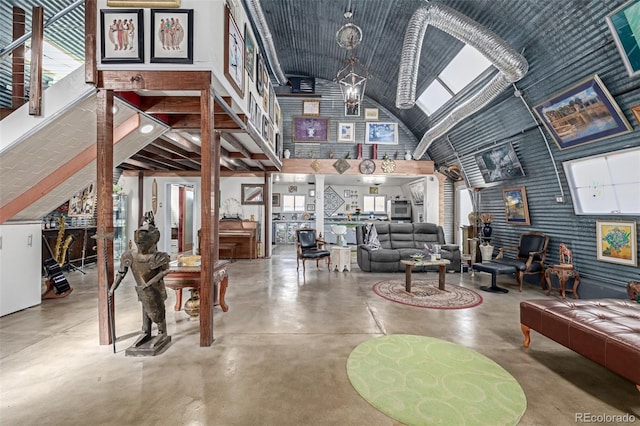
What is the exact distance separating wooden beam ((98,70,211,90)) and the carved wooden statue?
4.35 feet

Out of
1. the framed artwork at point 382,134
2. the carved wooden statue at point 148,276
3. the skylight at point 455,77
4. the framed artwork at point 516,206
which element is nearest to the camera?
the carved wooden statue at point 148,276

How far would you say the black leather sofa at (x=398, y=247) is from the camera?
582 centimetres

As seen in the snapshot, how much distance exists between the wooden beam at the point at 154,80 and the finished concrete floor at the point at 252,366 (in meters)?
2.55

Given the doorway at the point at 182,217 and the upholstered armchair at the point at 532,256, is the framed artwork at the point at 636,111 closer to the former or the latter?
the upholstered armchair at the point at 532,256

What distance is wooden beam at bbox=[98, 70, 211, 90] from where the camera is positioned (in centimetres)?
266

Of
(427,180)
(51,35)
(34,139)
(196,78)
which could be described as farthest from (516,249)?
(51,35)

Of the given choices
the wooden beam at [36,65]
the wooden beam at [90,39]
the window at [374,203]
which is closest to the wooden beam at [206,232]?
the wooden beam at [90,39]

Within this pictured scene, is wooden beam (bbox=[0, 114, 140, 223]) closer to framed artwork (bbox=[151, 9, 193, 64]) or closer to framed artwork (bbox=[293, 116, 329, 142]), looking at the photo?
framed artwork (bbox=[151, 9, 193, 64])

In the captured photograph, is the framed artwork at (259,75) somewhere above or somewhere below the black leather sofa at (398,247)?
above

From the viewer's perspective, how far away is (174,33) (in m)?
2.60

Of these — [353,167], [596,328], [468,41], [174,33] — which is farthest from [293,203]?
[596,328]

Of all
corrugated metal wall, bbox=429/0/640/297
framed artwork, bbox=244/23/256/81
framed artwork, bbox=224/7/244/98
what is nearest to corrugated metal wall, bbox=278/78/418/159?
corrugated metal wall, bbox=429/0/640/297

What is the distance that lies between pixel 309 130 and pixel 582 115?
6145mm

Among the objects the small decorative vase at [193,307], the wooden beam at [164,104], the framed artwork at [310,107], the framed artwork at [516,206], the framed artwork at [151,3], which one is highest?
the framed artwork at [310,107]
